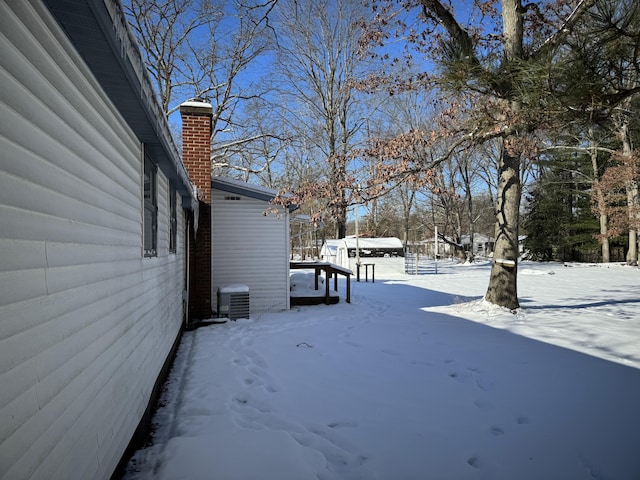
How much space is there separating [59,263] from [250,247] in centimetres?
720

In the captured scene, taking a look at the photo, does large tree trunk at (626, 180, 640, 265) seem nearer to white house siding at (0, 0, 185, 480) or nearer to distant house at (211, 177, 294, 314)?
distant house at (211, 177, 294, 314)

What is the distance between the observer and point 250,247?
8844 mm

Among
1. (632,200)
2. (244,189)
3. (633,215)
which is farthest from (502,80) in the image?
(632,200)

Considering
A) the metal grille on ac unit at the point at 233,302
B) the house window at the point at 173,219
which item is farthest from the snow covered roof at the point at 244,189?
the house window at the point at 173,219

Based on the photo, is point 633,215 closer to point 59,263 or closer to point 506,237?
point 506,237

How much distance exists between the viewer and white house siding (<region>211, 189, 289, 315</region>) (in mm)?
8758

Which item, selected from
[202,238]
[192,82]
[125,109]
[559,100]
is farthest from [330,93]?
[125,109]

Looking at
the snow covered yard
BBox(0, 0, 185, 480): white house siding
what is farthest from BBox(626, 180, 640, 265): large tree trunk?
BBox(0, 0, 185, 480): white house siding

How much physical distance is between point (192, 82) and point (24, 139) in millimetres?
19803

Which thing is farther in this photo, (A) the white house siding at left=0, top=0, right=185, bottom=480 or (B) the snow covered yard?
(B) the snow covered yard

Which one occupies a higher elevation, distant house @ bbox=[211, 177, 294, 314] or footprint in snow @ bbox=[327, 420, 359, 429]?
distant house @ bbox=[211, 177, 294, 314]

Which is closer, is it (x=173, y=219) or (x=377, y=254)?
(x=173, y=219)

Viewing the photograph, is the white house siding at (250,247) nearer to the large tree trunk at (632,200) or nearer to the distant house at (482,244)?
the large tree trunk at (632,200)

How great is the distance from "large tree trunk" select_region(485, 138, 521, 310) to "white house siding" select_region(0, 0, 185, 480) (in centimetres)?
762
